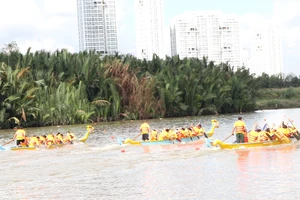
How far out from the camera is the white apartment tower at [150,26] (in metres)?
136

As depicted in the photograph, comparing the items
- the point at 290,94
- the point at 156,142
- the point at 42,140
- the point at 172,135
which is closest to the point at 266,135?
the point at 172,135

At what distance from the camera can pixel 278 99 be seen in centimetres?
7006

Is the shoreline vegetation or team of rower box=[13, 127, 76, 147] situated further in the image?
the shoreline vegetation

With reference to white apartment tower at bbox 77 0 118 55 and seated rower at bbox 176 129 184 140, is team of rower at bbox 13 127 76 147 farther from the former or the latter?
white apartment tower at bbox 77 0 118 55

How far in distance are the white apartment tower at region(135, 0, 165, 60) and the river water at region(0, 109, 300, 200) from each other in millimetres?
110872

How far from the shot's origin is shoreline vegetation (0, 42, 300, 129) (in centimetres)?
4147

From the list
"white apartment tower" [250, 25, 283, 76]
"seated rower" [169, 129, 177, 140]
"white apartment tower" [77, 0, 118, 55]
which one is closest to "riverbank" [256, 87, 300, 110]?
"seated rower" [169, 129, 177, 140]

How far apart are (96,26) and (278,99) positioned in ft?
190

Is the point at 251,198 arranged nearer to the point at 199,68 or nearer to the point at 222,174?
the point at 222,174

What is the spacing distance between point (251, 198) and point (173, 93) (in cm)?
3632

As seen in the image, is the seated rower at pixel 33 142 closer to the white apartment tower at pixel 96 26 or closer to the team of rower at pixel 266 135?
the team of rower at pixel 266 135

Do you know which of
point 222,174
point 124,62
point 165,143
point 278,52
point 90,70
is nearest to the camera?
point 222,174

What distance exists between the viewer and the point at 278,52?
136m

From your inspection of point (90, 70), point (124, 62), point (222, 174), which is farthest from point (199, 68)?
point (222, 174)
